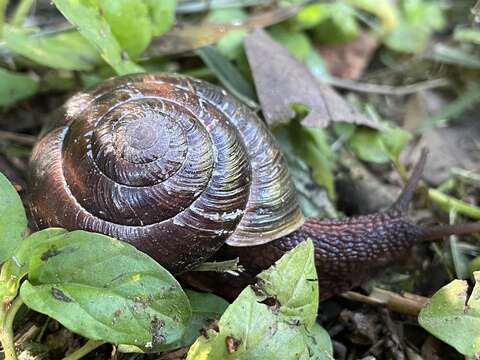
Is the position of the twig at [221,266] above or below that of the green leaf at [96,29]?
below

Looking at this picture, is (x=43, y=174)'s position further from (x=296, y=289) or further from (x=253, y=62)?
(x=253, y=62)

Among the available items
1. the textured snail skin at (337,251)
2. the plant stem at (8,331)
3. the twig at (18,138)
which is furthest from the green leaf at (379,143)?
the plant stem at (8,331)

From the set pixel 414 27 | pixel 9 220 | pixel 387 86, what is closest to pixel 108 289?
pixel 9 220

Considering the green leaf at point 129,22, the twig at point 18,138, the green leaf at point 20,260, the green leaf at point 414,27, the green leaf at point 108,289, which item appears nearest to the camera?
the green leaf at point 108,289

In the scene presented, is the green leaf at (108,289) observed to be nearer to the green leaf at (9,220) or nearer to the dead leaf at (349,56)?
the green leaf at (9,220)

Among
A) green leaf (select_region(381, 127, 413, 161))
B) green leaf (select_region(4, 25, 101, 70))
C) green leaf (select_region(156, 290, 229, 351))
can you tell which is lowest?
green leaf (select_region(156, 290, 229, 351))

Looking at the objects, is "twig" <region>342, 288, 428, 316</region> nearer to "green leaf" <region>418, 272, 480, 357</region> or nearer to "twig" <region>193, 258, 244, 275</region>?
"green leaf" <region>418, 272, 480, 357</region>

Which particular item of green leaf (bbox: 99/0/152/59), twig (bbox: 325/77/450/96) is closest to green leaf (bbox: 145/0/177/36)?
green leaf (bbox: 99/0/152/59)

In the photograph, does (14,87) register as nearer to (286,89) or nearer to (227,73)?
(227,73)
